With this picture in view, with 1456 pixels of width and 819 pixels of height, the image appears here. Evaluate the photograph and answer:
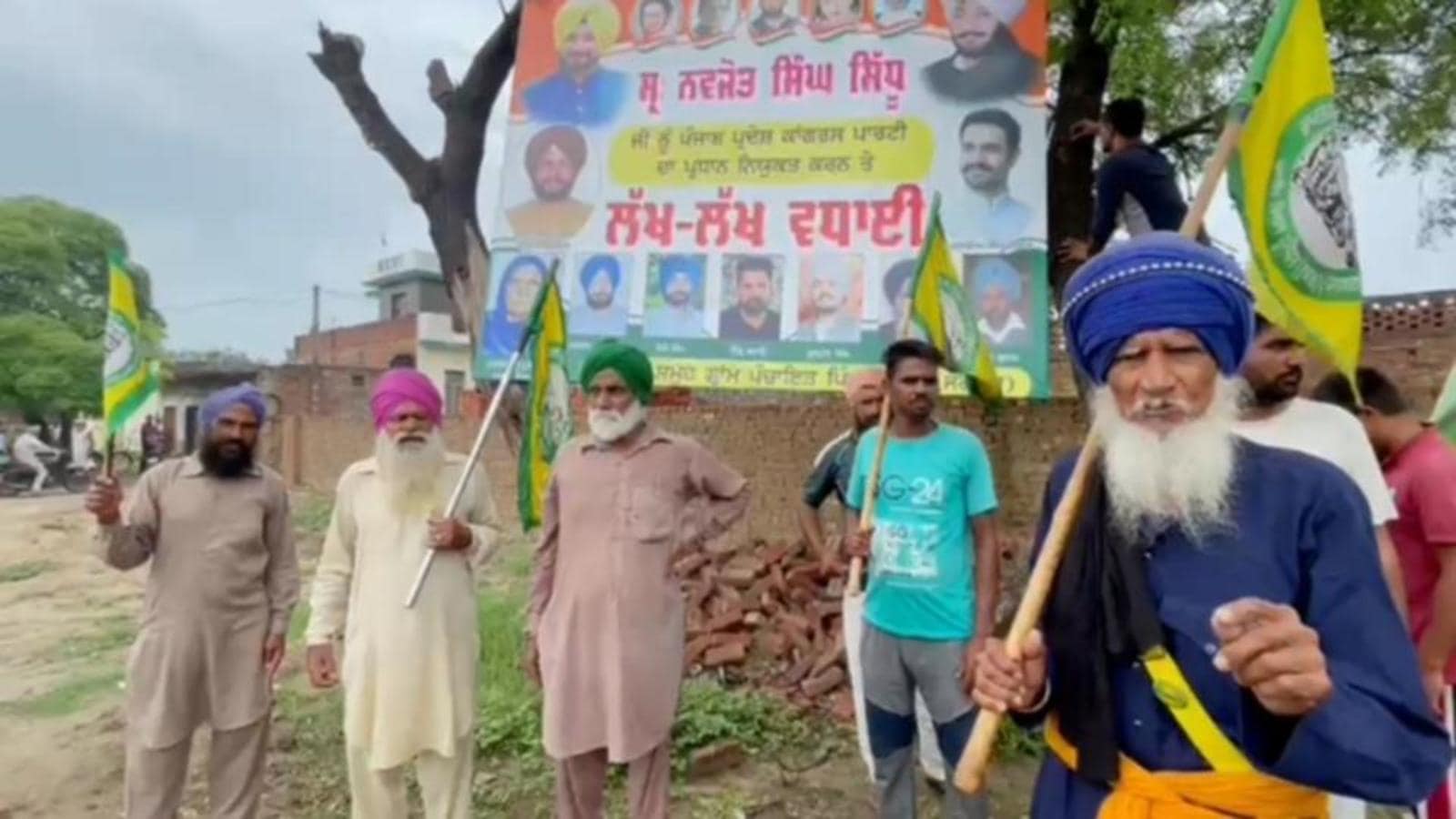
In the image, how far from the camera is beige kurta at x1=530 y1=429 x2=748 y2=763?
3.55 metres

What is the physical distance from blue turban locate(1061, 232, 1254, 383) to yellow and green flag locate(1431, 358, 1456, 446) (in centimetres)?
174

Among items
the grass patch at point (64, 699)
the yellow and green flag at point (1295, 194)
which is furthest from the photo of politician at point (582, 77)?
the yellow and green flag at point (1295, 194)

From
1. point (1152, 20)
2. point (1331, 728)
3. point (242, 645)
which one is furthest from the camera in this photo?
point (1152, 20)

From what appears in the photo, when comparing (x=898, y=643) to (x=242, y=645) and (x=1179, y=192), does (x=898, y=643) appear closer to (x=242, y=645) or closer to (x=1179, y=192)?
(x=242, y=645)

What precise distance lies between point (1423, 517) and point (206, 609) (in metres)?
3.72

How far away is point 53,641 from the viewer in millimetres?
9344

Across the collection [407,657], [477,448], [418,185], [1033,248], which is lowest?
[407,657]

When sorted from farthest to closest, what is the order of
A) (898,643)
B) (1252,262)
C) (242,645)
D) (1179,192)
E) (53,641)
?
(53,641), (1179,192), (242,645), (898,643), (1252,262)

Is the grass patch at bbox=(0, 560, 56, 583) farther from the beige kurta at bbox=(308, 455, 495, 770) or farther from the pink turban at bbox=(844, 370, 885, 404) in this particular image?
the pink turban at bbox=(844, 370, 885, 404)

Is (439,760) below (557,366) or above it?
below

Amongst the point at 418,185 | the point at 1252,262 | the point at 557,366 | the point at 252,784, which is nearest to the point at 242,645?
the point at 252,784

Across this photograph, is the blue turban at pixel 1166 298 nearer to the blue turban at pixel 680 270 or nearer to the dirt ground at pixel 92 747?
the dirt ground at pixel 92 747

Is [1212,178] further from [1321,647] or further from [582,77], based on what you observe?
[582,77]

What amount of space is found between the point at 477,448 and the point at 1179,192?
349 centimetres
